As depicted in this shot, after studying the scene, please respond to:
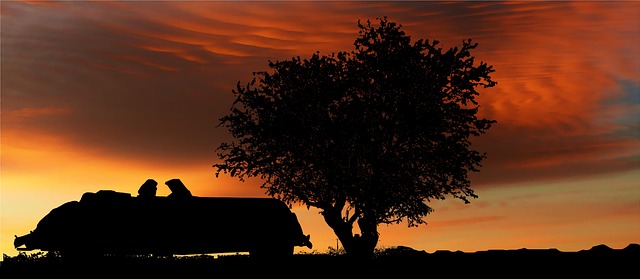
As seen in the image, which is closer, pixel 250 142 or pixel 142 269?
pixel 142 269

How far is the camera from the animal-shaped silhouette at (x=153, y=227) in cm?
4359

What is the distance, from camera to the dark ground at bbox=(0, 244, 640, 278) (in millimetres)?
19969

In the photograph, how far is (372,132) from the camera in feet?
149

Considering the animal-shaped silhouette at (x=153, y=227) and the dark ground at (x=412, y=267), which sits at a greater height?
the animal-shaped silhouette at (x=153, y=227)

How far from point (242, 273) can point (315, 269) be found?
2495mm

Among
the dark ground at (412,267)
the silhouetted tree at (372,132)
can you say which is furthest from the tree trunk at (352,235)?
the dark ground at (412,267)

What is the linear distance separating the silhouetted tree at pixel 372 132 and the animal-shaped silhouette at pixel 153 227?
257 cm

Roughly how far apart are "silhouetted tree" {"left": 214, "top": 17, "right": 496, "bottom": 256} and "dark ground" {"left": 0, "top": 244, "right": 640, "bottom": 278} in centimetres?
1840

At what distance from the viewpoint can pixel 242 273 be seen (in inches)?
1009

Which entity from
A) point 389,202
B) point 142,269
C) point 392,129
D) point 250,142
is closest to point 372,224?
point 389,202

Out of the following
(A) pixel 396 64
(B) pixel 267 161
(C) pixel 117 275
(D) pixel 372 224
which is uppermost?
(A) pixel 396 64

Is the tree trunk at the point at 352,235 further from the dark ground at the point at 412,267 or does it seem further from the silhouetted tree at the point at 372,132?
the dark ground at the point at 412,267

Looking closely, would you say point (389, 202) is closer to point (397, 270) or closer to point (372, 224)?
point (372, 224)

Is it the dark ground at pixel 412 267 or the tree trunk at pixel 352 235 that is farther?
the tree trunk at pixel 352 235
